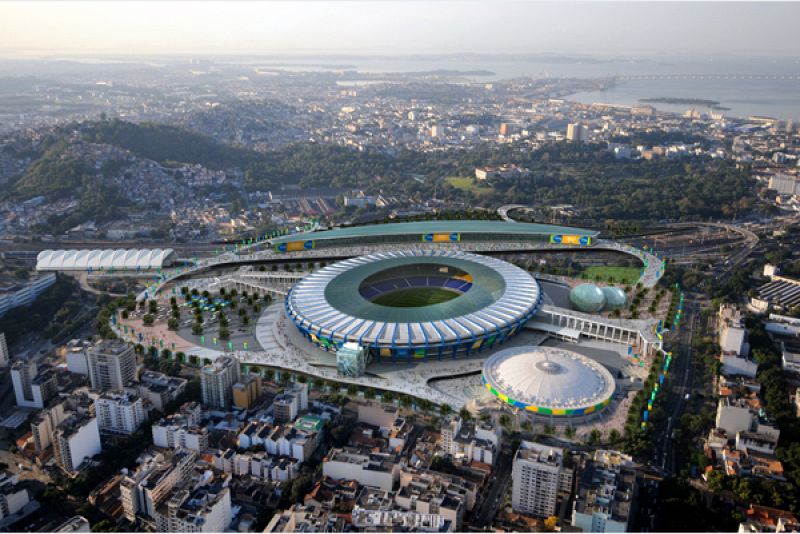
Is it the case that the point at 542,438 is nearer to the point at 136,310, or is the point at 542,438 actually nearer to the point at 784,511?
the point at 784,511

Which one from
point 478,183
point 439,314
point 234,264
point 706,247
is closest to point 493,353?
point 439,314

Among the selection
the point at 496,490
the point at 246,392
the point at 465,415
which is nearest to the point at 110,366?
the point at 246,392

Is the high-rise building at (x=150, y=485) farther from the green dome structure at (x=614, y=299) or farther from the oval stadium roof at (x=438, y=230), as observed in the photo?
the oval stadium roof at (x=438, y=230)

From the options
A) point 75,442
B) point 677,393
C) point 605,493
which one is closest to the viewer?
point 605,493

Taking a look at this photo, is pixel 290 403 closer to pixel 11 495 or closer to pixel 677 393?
pixel 11 495

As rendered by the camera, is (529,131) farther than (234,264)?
Yes
